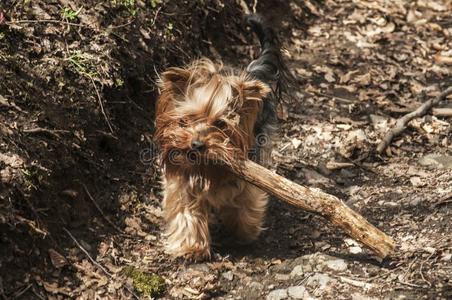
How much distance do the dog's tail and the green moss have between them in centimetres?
→ 215

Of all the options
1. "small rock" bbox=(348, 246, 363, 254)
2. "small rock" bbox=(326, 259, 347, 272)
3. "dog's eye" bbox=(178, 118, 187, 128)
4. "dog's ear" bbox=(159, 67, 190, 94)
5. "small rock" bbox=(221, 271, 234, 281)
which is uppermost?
"dog's ear" bbox=(159, 67, 190, 94)

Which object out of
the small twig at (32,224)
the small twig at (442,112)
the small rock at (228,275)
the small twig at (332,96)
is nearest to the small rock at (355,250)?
the small rock at (228,275)

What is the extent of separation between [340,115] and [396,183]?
1488 millimetres

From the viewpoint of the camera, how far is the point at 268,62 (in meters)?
6.91

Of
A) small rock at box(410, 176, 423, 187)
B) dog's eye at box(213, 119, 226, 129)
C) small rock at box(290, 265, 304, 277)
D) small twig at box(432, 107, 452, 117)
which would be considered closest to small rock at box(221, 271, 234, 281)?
small rock at box(290, 265, 304, 277)

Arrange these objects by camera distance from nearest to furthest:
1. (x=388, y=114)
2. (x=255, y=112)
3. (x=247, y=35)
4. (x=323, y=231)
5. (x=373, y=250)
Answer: (x=373, y=250) < (x=255, y=112) < (x=323, y=231) < (x=388, y=114) < (x=247, y=35)

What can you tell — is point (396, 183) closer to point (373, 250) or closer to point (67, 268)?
point (373, 250)

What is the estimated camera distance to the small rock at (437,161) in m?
7.36

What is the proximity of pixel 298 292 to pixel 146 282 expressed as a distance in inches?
48.4

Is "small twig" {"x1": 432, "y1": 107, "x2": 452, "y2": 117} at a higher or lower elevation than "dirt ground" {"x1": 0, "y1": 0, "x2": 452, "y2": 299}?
higher

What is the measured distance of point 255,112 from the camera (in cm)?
604

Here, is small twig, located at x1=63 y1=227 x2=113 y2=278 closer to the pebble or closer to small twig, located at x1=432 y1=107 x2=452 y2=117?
the pebble

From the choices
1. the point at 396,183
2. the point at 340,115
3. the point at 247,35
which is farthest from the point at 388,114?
the point at 247,35

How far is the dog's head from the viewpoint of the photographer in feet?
18.5
